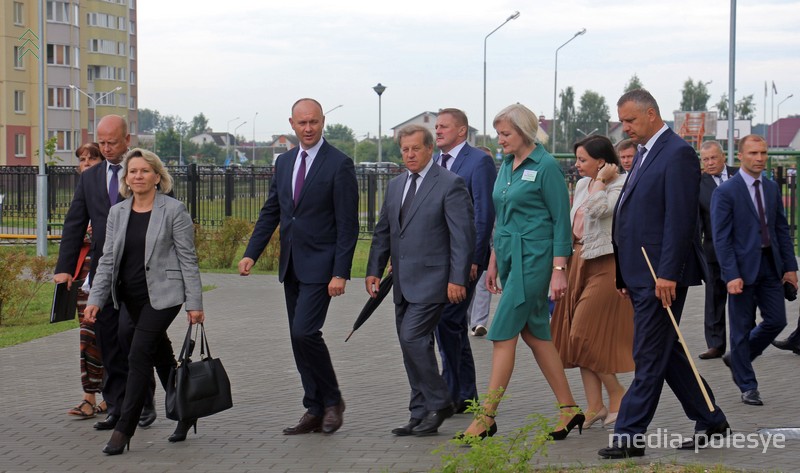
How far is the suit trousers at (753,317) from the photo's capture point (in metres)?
8.16

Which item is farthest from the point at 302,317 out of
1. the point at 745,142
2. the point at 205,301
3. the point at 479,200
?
the point at 205,301

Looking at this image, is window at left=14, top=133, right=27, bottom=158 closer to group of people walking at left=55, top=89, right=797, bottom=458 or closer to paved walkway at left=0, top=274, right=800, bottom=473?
paved walkway at left=0, top=274, right=800, bottom=473

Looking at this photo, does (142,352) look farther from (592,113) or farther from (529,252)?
(592,113)

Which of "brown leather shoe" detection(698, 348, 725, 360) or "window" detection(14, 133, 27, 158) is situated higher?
"window" detection(14, 133, 27, 158)

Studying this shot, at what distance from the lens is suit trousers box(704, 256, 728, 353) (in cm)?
1041

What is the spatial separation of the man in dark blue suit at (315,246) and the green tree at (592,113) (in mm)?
A: 155224

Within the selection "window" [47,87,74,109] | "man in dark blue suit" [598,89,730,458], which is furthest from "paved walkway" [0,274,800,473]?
"window" [47,87,74,109]

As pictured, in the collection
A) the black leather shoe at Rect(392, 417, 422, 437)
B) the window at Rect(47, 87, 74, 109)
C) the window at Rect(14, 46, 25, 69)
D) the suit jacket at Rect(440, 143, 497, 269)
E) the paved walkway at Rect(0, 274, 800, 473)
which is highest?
the window at Rect(14, 46, 25, 69)

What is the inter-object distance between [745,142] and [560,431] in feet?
9.50

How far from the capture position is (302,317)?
7355mm

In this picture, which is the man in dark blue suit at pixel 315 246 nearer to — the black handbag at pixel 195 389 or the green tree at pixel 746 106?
the black handbag at pixel 195 389

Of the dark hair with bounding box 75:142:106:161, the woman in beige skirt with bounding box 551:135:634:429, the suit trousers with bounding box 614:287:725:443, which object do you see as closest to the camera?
the suit trousers with bounding box 614:287:725:443

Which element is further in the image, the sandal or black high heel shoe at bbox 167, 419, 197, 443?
the sandal

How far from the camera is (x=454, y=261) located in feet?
23.6
